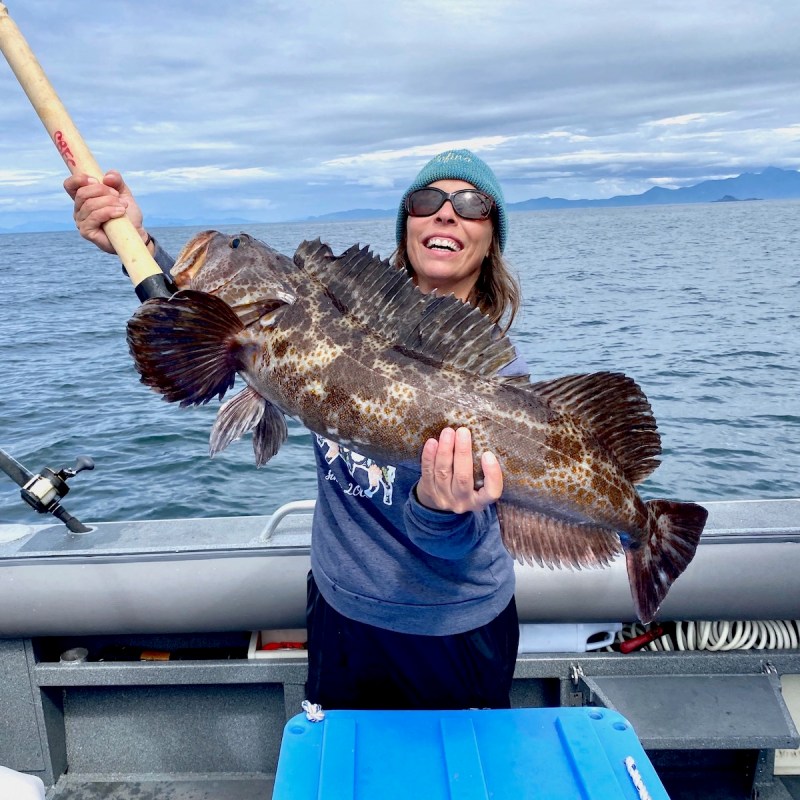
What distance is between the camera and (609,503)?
2.48 meters

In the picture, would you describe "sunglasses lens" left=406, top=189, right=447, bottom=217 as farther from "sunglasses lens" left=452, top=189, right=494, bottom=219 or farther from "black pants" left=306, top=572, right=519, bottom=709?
"black pants" left=306, top=572, right=519, bottom=709

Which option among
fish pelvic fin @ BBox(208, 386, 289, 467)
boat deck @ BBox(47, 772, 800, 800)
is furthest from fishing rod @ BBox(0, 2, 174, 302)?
boat deck @ BBox(47, 772, 800, 800)

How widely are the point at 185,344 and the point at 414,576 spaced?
1.25m

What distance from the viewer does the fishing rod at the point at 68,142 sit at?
2.46 metres

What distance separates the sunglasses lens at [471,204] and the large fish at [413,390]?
68 cm

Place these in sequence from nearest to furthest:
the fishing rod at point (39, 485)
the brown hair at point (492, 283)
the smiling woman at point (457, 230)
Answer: the smiling woman at point (457, 230) < the brown hair at point (492, 283) < the fishing rod at point (39, 485)

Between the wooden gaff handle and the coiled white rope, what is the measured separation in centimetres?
343

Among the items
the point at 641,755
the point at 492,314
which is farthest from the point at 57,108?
A: the point at 641,755

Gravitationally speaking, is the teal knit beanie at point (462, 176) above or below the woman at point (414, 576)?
above

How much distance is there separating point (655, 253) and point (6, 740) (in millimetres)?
53991

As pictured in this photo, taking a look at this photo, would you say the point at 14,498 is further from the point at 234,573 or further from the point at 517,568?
the point at 517,568

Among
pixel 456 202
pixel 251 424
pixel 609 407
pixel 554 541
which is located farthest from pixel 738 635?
pixel 251 424

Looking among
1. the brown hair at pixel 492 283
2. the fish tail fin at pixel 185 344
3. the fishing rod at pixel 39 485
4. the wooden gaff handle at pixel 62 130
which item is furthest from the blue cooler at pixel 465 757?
the fishing rod at pixel 39 485

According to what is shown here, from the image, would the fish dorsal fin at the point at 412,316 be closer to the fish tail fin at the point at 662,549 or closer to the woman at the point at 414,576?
the woman at the point at 414,576
